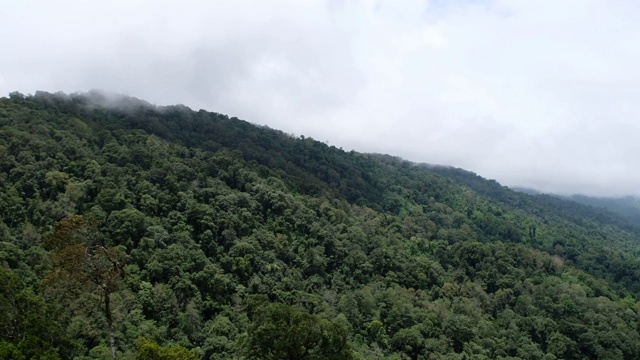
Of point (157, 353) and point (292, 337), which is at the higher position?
point (157, 353)

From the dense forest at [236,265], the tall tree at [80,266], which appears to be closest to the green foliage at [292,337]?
the dense forest at [236,265]

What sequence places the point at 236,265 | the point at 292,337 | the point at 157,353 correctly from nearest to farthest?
the point at 157,353 < the point at 292,337 < the point at 236,265

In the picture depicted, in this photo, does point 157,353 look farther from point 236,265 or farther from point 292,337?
point 236,265

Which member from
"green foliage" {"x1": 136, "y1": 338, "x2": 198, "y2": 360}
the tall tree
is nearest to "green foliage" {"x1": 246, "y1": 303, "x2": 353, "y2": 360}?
"green foliage" {"x1": 136, "y1": 338, "x2": 198, "y2": 360}

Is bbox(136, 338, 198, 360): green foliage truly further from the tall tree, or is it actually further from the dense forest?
the tall tree

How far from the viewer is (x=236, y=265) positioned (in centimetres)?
5684

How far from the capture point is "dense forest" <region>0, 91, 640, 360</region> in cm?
2597

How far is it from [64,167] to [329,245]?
36986mm

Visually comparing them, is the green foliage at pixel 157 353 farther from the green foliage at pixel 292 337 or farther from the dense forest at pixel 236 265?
the green foliage at pixel 292 337

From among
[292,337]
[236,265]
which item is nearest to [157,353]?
[292,337]

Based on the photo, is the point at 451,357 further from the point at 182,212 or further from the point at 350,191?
the point at 350,191

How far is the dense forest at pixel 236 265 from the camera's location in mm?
25969

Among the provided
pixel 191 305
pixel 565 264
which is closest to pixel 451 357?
pixel 191 305

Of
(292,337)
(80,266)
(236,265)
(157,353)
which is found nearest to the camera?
(80,266)
